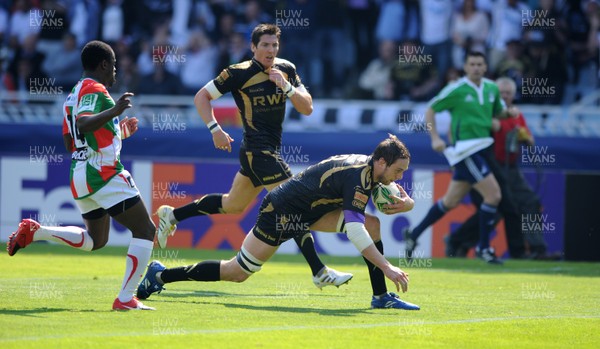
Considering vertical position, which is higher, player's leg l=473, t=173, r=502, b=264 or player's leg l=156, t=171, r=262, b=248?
player's leg l=156, t=171, r=262, b=248

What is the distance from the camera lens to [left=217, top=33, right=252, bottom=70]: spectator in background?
65.0 ft

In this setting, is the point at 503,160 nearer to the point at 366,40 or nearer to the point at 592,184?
the point at 592,184

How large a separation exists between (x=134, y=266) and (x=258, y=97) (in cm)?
286

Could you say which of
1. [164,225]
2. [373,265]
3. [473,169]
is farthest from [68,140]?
[473,169]

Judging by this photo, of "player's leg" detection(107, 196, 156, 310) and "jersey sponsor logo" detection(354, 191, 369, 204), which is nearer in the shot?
"player's leg" detection(107, 196, 156, 310)

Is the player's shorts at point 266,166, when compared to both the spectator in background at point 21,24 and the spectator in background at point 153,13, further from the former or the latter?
the spectator in background at point 21,24

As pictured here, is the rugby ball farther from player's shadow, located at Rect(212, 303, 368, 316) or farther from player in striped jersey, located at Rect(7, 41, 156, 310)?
player in striped jersey, located at Rect(7, 41, 156, 310)

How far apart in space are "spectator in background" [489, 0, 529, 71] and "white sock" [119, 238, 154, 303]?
37.7ft

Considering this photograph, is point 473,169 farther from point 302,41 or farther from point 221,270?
point 302,41

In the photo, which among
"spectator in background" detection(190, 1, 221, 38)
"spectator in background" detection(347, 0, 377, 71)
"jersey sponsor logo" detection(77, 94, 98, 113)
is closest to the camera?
"jersey sponsor logo" detection(77, 94, 98, 113)

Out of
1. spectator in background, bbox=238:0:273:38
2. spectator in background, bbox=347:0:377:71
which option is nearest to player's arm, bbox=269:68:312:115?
spectator in background, bbox=238:0:273:38

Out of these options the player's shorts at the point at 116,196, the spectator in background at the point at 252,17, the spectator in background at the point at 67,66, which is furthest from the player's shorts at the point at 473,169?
the spectator in background at the point at 67,66

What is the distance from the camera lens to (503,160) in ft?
52.1

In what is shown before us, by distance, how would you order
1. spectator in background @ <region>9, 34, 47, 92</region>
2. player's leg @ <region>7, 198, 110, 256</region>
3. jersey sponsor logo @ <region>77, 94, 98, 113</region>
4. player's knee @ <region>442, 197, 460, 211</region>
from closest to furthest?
1. jersey sponsor logo @ <region>77, 94, 98, 113</region>
2. player's leg @ <region>7, 198, 110, 256</region>
3. player's knee @ <region>442, 197, 460, 211</region>
4. spectator in background @ <region>9, 34, 47, 92</region>
